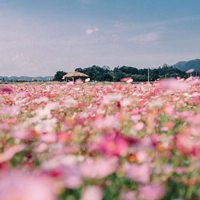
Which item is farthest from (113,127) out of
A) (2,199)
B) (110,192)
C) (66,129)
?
(2,199)

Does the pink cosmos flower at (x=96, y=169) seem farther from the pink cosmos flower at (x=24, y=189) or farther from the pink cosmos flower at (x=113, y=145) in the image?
the pink cosmos flower at (x=24, y=189)

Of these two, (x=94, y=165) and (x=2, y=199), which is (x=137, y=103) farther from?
(x=2, y=199)

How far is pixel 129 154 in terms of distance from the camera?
2.29 m

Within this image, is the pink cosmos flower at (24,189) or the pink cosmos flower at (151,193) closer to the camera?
the pink cosmos flower at (24,189)

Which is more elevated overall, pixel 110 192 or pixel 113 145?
pixel 113 145

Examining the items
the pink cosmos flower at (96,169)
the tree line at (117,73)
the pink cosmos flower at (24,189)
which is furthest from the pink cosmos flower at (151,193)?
the tree line at (117,73)

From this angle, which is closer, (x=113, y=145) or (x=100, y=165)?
(x=100, y=165)

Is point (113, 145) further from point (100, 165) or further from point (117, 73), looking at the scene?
point (117, 73)

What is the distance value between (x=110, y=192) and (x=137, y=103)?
116 inches

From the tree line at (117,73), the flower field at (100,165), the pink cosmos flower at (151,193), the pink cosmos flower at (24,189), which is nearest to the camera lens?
the pink cosmos flower at (24,189)

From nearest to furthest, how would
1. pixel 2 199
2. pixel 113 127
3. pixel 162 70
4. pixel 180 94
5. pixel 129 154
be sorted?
pixel 2 199, pixel 129 154, pixel 113 127, pixel 180 94, pixel 162 70

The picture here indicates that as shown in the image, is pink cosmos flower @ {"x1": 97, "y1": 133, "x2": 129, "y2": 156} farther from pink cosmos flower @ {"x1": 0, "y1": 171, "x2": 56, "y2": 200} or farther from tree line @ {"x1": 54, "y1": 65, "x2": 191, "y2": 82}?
tree line @ {"x1": 54, "y1": 65, "x2": 191, "y2": 82}

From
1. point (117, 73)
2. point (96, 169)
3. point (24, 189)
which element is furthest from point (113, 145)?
point (117, 73)

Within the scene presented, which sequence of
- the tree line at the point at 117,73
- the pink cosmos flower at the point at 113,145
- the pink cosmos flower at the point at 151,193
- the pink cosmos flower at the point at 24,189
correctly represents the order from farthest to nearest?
the tree line at the point at 117,73
the pink cosmos flower at the point at 113,145
the pink cosmos flower at the point at 151,193
the pink cosmos flower at the point at 24,189
